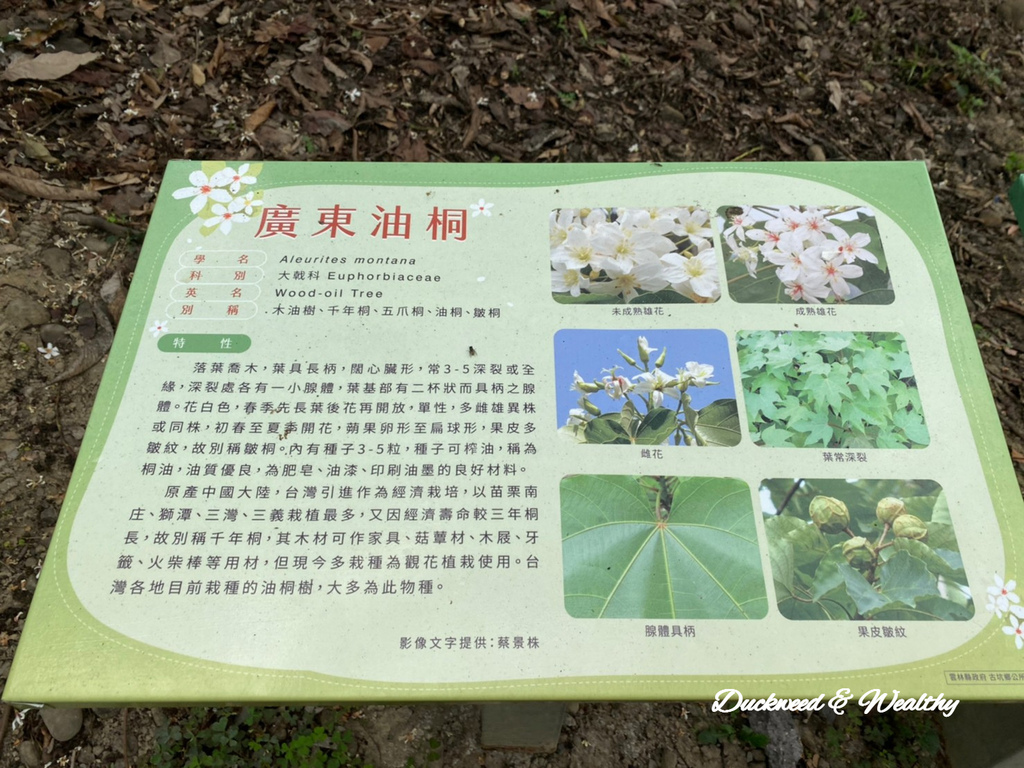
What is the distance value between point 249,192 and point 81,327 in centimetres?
134

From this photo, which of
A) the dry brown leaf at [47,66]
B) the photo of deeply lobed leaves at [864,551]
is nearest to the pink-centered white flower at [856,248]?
the photo of deeply lobed leaves at [864,551]

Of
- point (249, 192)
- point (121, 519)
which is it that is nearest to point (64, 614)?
point (121, 519)

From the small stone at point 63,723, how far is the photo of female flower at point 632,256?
85.6 inches

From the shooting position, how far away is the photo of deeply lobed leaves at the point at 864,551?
1592 mm

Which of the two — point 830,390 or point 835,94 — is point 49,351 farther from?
point 835,94

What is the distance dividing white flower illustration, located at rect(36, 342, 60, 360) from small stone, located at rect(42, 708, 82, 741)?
1.35 m

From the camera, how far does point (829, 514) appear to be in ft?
5.49

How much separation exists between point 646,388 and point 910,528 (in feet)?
2.34

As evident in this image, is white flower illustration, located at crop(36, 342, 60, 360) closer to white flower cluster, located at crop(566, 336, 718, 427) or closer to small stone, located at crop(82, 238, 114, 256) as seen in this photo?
small stone, located at crop(82, 238, 114, 256)

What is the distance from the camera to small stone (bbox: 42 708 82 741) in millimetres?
2328

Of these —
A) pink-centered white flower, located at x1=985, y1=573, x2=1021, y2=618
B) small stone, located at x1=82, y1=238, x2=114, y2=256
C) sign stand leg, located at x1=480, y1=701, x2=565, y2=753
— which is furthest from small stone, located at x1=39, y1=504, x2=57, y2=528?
pink-centered white flower, located at x1=985, y1=573, x2=1021, y2=618

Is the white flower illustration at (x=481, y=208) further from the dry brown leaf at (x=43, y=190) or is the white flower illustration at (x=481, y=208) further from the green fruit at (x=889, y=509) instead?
the dry brown leaf at (x=43, y=190)
